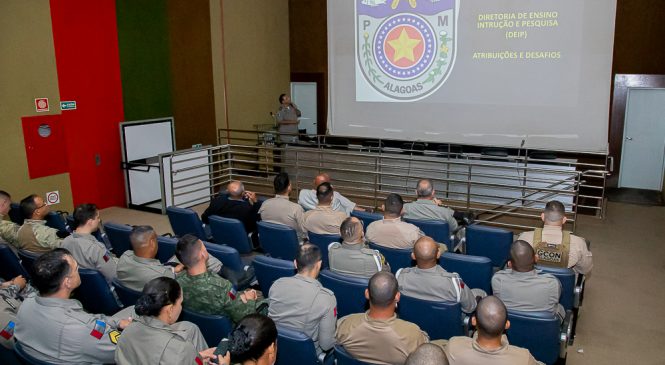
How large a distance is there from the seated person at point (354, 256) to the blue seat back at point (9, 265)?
2.50 metres

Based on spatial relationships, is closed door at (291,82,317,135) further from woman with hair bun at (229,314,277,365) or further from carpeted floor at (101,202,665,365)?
woman with hair bun at (229,314,277,365)

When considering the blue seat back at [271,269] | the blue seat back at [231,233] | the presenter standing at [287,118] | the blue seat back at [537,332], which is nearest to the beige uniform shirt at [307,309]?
the blue seat back at [271,269]

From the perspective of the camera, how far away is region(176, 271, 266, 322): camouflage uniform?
310 centimetres

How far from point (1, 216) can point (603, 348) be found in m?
5.35

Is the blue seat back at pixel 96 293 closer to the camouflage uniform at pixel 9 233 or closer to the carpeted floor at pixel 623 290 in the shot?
the camouflage uniform at pixel 9 233

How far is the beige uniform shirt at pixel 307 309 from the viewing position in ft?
9.76

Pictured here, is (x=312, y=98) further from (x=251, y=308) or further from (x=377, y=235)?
(x=251, y=308)

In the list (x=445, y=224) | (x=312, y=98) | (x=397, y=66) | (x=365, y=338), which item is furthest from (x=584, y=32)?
(x=312, y=98)

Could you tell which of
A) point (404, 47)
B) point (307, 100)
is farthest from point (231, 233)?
point (307, 100)

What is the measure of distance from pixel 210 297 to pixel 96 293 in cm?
99

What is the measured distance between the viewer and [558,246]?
4.02 meters

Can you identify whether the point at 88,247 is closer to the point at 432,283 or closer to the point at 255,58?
the point at 432,283

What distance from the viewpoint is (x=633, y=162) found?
367 inches

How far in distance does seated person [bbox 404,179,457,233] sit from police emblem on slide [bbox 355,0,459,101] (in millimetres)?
2994
